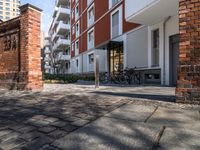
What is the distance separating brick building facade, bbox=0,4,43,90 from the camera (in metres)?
7.61

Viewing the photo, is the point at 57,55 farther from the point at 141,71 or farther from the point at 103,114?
the point at 103,114

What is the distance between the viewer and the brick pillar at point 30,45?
7.57m

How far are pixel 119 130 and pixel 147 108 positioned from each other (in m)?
1.47

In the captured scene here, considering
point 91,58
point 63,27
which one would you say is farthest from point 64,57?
point 91,58

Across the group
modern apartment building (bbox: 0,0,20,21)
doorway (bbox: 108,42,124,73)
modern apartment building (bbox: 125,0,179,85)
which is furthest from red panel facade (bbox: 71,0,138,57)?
modern apartment building (bbox: 0,0,20,21)

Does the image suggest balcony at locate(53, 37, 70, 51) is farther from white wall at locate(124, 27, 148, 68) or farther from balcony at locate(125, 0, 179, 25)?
balcony at locate(125, 0, 179, 25)

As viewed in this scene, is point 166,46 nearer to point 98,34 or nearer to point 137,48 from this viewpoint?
point 137,48

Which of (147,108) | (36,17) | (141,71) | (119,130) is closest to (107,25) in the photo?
(141,71)

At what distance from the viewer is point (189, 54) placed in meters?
4.26

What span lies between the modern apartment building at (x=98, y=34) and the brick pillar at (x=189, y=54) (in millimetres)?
6119

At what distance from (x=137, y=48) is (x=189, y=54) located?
9.55 metres

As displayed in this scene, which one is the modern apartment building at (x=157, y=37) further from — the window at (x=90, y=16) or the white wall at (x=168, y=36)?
the window at (x=90, y=16)

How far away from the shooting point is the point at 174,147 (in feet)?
6.72

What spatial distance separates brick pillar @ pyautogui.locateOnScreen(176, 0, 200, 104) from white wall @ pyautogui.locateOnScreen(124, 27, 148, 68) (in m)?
8.32
